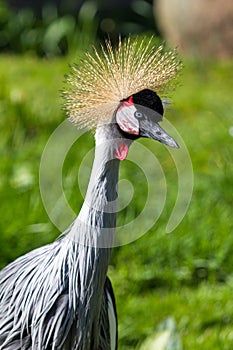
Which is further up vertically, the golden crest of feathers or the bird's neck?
the golden crest of feathers

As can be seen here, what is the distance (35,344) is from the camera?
84.0 inches

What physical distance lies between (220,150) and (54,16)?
8.58ft

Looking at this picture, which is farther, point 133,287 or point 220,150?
point 220,150

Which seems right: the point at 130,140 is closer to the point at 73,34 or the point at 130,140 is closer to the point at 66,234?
the point at 66,234

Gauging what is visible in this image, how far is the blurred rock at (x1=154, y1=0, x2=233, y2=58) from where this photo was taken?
5945 mm

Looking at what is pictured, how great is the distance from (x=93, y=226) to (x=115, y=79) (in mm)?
321

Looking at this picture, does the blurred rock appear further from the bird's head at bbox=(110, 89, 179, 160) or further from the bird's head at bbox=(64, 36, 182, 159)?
the bird's head at bbox=(110, 89, 179, 160)

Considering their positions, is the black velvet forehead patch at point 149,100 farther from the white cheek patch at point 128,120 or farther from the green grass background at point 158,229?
the green grass background at point 158,229

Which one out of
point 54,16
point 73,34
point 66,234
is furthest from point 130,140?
point 54,16

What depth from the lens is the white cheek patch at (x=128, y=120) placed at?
1.90 meters

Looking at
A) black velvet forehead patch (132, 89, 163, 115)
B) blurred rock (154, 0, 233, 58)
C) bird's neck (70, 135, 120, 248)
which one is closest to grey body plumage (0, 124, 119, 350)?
bird's neck (70, 135, 120, 248)

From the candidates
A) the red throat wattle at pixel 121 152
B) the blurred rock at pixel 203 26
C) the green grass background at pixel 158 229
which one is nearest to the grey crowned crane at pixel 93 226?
the red throat wattle at pixel 121 152

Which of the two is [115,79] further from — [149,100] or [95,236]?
[95,236]

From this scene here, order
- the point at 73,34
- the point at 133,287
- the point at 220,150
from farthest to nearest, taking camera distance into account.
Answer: the point at 73,34, the point at 220,150, the point at 133,287
